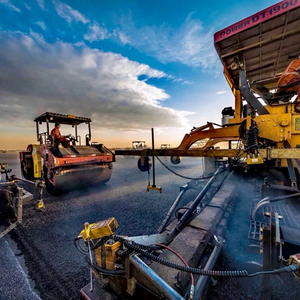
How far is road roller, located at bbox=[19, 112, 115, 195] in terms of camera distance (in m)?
5.65

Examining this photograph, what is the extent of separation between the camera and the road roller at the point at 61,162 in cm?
565

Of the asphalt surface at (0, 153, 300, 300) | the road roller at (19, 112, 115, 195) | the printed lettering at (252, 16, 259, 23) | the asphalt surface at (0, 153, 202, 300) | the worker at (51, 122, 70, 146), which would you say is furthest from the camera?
the worker at (51, 122, 70, 146)

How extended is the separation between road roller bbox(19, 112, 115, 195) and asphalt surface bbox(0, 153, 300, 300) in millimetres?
673

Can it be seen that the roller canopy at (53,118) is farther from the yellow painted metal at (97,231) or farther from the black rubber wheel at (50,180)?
the yellow painted metal at (97,231)

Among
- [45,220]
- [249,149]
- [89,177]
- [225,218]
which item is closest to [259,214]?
[225,218]

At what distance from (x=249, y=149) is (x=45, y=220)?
4.80 meters

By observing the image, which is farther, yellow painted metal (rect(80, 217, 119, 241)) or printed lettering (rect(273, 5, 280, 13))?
printed lettering (rect(273, 5, 280, 13))

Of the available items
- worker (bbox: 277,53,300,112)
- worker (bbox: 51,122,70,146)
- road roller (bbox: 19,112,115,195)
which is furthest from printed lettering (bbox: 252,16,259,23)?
worker (bbox: 51,122,70,146)

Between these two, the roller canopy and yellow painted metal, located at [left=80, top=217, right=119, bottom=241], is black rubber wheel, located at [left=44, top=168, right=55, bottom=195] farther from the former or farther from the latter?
yellow painted metal, located at [left=80, top=217, right=119, bottom=241]

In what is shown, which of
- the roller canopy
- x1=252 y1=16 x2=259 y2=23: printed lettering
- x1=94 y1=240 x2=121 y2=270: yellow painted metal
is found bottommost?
x1=94 y1=240 x2=121 y2=270: yellow painted metal

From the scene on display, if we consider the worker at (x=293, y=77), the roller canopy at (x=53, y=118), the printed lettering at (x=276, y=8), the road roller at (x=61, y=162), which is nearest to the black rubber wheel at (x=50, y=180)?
the road roller at (x=61, y=162)

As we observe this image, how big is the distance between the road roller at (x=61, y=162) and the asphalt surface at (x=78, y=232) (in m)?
0.67

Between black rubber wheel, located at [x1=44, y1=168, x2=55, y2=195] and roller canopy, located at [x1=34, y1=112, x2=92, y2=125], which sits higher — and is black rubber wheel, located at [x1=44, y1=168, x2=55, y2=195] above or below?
below

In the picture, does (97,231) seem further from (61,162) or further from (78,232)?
(61,162)
